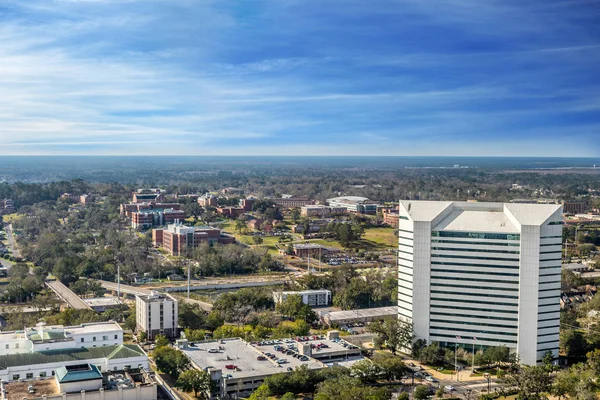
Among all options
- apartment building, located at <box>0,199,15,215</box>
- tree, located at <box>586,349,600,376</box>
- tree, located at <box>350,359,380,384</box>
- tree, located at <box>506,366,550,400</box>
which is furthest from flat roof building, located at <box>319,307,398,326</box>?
apartment building, located at <box>0,199,15,215</box>

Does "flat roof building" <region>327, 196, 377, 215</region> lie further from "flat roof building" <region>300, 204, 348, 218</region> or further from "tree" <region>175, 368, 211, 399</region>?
"tree" <region>175, 368, 211, 399</region>

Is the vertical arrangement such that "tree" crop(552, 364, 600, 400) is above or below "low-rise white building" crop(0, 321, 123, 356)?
below

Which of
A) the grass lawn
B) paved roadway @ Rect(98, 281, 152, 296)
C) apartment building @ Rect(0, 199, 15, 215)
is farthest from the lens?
apartment building @ Rect(0, 199, 15, 215)

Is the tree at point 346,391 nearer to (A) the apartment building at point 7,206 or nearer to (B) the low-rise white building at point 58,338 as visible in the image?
(B) the low-rise white building at point 58,338

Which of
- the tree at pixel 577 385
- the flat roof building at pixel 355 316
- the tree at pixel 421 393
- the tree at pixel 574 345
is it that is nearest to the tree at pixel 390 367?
the tree at pixel 421 393

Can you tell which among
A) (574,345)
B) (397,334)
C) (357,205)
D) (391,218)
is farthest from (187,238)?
(574,345)

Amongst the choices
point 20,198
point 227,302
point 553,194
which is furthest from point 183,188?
point 227,302
